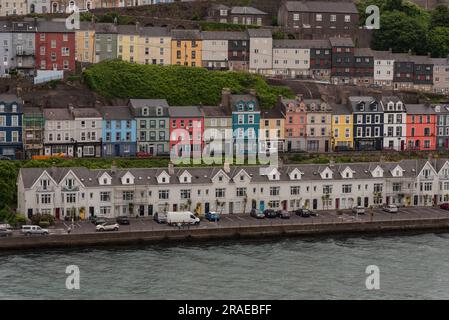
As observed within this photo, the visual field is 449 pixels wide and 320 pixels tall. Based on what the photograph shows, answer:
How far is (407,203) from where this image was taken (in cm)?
6969

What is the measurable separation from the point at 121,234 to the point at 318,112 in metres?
26.0

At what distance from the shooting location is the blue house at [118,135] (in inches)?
2901

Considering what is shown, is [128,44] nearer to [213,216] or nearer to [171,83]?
[171,83]

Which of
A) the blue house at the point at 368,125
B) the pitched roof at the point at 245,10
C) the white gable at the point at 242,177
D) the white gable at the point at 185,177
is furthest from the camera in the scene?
the pitched roof at the point at 245,10

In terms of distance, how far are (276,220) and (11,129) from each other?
19886 millimetres

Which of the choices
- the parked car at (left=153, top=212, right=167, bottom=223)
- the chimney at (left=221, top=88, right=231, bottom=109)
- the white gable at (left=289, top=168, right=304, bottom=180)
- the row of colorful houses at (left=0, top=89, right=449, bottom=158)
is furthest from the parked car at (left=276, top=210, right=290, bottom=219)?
the chimney at (left=221, top=88, right=231, bottom=109)

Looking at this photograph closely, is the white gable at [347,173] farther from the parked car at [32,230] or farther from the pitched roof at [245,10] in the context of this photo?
the pitched roof at [245,10]

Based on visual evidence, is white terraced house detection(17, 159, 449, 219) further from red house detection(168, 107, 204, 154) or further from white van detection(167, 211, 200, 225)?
red house detection(168, 107, 204, 154)

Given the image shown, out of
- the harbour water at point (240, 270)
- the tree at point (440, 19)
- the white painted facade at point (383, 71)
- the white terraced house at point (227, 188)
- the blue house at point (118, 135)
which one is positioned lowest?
the harbour water at point (240, 270)

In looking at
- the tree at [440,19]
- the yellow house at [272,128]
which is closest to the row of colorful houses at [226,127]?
the yellow house at [272,128]

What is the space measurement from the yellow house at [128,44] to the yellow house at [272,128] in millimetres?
14000

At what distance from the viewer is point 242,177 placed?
215 feet

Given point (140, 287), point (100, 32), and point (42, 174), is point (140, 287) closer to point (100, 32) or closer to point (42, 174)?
point (42, 174)

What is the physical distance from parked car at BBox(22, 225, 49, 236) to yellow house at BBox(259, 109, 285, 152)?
23.8 meters
